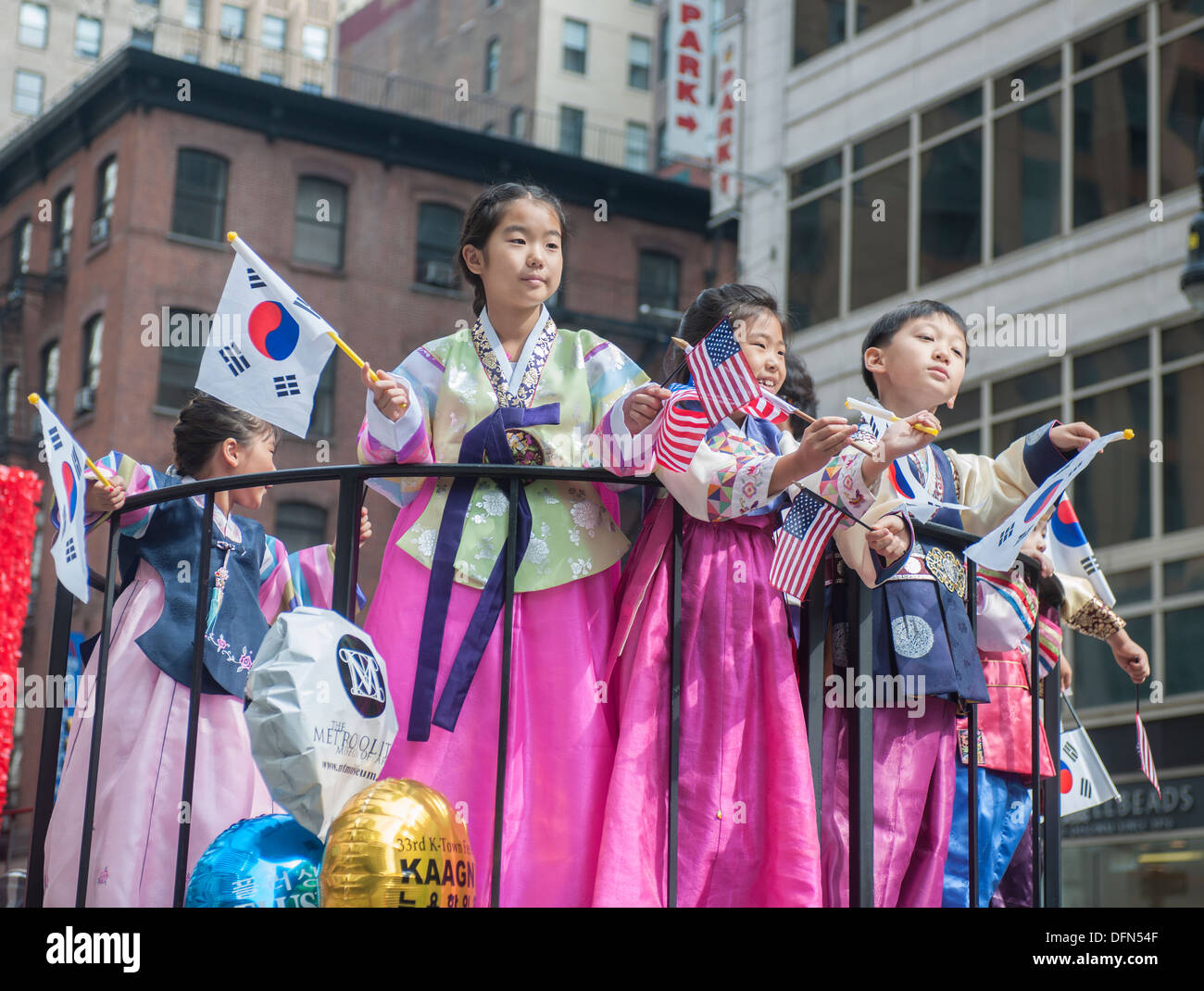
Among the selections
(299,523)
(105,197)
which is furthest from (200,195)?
(299,523)

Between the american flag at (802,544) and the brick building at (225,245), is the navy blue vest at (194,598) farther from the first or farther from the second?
the brick building at (225,245)

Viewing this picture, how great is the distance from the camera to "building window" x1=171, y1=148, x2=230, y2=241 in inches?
1098

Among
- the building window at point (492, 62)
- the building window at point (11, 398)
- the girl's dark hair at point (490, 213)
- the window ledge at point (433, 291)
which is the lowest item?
the girl's dark hair at point (490, 213)

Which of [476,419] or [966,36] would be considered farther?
[966,36]

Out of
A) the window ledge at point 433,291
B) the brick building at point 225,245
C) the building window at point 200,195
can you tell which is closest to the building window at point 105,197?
the brick building at point 225,245

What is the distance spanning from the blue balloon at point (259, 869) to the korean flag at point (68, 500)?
2.77 feet

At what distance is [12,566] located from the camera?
8.05m

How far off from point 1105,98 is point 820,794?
13.6m

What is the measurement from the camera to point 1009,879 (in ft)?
15.1

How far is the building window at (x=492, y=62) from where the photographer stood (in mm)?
43500

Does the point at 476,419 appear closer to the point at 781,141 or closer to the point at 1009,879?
the point at 1009,879

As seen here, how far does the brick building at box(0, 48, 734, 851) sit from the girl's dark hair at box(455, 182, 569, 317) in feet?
72.0

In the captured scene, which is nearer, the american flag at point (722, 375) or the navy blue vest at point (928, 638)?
the american flag at point (722, 375)
